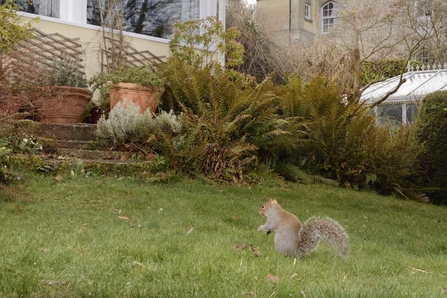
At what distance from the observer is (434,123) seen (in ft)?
36.6

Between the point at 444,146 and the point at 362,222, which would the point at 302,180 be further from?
the point at 444,146

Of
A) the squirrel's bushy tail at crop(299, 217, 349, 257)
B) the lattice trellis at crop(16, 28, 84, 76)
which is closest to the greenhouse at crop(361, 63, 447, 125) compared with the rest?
the lattice trellis at crop(16, 28, 84, 76)

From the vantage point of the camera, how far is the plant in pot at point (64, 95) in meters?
9.05

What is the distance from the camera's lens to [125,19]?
1291 centimetres

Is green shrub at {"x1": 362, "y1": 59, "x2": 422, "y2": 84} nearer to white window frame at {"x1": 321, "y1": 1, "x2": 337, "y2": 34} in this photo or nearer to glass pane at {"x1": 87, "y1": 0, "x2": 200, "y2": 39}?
glass pane at {"x1": 87, "y1": 0, "x2": 200, "y2": 39}

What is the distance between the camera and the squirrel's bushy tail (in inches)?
163

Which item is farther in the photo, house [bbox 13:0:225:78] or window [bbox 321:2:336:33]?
window [bbox 321:2:336:33]

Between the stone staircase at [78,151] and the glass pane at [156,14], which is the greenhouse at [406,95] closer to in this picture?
the glass pane at [156,14]

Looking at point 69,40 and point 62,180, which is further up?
point 69,40

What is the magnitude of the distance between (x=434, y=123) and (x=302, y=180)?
3.50 meters

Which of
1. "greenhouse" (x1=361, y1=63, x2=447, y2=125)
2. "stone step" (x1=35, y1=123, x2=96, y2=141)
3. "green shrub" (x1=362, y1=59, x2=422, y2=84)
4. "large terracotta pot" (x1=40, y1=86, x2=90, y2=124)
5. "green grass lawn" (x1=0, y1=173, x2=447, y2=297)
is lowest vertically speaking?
"green grass lawn" (x1=0, y1=173, x2=447, y2=297)

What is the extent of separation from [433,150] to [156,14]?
23.7 ft

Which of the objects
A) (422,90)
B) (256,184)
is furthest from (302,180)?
(422,90)

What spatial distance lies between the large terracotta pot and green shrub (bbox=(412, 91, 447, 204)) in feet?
21.8
